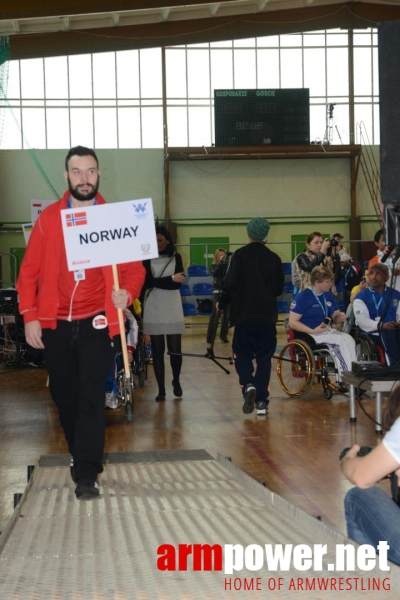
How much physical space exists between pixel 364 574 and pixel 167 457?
2672 millimetres

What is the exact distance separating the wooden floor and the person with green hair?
10.5 inches

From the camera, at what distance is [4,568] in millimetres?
2709

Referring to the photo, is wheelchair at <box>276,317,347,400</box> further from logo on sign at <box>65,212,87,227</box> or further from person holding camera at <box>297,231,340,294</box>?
logo on sign at <box>65,212,87,227</box>

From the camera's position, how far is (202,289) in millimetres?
19344

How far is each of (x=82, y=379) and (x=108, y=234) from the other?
67 cm

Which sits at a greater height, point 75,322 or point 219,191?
point 219,191

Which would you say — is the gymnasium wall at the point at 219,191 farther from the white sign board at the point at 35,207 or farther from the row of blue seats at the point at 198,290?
the white sign board at the point at 35,207

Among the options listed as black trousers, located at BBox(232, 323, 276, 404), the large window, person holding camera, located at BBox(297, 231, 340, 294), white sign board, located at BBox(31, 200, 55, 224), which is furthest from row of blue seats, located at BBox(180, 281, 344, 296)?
black trousers, located at BBox(232, 323, 276, 404)

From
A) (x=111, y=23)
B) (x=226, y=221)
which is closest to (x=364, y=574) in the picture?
(x=111, y=23)

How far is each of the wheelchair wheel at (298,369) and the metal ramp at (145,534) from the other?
132 inches

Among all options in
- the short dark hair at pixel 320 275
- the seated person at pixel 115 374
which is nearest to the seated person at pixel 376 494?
the seated person at pixel 115 374

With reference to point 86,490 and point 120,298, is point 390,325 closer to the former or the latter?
point 120,298

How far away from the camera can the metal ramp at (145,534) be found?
2.45 metres

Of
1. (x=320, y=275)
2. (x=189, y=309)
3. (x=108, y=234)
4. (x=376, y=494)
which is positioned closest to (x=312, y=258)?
(x=320, y=275)
